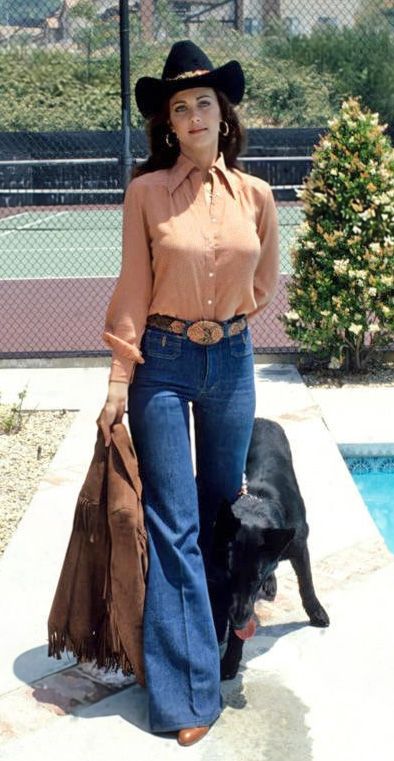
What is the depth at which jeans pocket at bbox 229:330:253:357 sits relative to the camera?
354cm

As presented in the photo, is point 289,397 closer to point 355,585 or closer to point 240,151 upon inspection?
point 355,585

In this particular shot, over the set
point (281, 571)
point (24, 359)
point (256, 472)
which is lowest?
point (24, 359)

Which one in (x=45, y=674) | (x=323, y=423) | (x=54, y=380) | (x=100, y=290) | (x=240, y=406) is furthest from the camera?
(x=100, y=290)

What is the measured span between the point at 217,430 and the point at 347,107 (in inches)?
200

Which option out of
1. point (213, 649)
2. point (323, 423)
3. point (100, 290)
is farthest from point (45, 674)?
point (100, 290)

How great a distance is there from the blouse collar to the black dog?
1054mm

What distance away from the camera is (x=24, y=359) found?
8.89 metres

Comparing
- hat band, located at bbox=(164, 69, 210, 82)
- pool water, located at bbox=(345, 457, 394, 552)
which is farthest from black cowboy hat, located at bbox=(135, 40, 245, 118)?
pool water, located at bbox=(345, 457, 394, 552)

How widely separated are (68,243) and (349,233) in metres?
12.1

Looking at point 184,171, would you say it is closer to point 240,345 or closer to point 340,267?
point 240,345

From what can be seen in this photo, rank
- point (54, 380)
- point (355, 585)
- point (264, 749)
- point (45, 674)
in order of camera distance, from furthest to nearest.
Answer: point (54, 380), point (355, 585), point (45, 674), point (264, 749)

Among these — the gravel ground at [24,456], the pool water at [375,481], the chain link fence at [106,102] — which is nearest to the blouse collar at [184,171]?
the gravel ground at [24,456]

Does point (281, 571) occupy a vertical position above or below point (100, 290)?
above

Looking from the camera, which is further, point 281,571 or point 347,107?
point 347,107
